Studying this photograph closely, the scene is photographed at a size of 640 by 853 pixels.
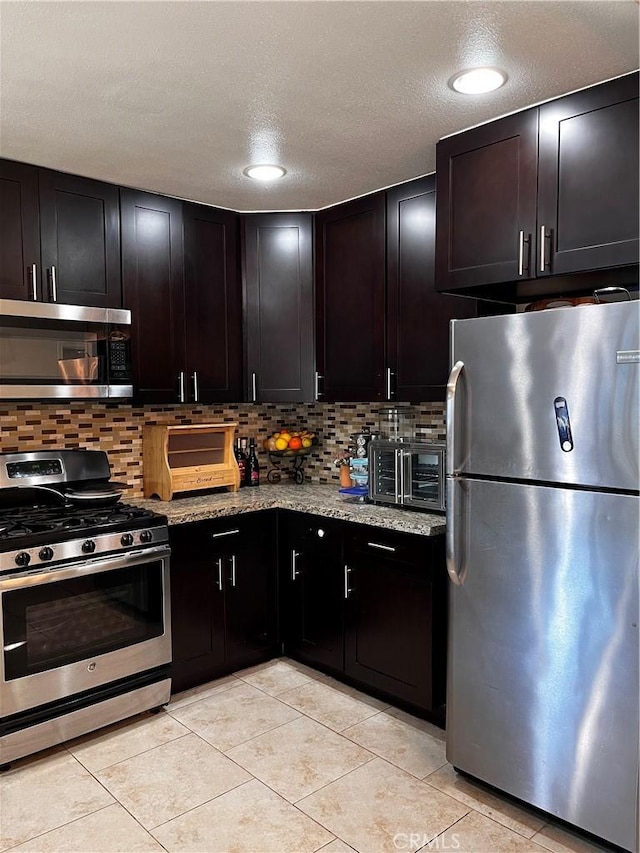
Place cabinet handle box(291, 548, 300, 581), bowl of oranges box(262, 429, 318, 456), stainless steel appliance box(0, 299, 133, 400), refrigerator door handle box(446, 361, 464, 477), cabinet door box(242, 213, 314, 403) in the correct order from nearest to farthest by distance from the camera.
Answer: refrigerator door handle box(446, 361, 464, 477)
stainless steel appliance box(0, 299, 133, 400)
cabinet handle box(291, 548, 300, 581)
cabinet door box(242, 213, 314, 403)
bowl of oranges box(262, 429, 318, 456)

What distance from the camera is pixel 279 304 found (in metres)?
3.59

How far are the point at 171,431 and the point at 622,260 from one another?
2.25m

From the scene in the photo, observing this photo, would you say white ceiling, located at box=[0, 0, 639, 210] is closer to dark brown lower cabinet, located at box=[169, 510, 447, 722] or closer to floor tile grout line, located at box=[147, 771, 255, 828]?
dark brown lower cabinet, located at box=[169, 510, 447, 722]

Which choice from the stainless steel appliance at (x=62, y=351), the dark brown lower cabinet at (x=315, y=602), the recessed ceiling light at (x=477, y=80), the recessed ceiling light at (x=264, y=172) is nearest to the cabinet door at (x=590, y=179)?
the recessed ceiling light at (x=477, y=80)

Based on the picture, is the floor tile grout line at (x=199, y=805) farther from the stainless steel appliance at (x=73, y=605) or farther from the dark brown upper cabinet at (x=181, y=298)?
the dark brown upper cabinet at (x=181, y=298)

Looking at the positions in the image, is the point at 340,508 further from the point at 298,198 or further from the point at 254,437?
the point at 298,198

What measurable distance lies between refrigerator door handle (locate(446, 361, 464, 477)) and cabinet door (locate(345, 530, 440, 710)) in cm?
54

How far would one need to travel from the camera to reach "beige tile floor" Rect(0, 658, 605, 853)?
6.97 feet

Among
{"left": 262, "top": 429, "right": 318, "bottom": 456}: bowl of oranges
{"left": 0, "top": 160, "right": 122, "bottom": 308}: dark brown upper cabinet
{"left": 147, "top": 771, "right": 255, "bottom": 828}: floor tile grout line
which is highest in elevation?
{"left": 0, "top": 160, "right": 122, "bottom": 308}: dark brown upper cabinet

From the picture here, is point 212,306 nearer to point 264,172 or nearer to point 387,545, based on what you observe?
point 264,172

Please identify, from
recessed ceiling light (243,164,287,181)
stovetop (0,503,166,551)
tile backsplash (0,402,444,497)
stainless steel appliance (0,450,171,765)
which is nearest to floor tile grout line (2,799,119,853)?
stainless steel appliance (0,450,171,765)

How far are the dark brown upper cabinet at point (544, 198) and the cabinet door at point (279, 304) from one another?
1.12m

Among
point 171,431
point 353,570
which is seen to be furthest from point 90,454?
point 353,570

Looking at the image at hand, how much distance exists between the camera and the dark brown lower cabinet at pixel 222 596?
306 cm
